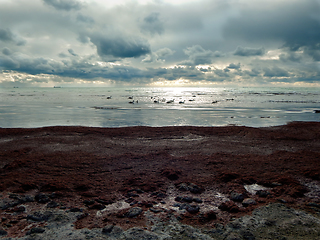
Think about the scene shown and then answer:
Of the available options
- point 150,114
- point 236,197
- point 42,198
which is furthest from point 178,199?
point 150,114

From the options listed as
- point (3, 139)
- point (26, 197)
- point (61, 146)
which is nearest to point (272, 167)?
point (26, 197)

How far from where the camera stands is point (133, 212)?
556 cm

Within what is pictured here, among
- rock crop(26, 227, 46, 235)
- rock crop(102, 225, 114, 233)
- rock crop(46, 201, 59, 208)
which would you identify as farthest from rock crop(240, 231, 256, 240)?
rock crop(46, 201, 59, 208)

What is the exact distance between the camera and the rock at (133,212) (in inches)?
216

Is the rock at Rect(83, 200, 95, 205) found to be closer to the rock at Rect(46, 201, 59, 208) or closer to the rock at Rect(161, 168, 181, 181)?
the rock at Rect(46, 201, 59, 208)

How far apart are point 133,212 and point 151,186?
5.63 feet

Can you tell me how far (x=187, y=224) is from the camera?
5184 millimetres

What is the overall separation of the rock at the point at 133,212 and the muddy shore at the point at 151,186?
1.0 inches

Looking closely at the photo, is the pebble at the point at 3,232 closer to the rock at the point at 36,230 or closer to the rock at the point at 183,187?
the rock at the point at 36,230

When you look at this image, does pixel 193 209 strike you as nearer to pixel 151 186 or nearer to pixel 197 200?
pixel 197 200

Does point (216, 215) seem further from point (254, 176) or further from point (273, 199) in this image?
point (254, 176)

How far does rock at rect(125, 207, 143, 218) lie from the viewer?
5.48 metres

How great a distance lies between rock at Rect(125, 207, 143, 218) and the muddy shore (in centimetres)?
3

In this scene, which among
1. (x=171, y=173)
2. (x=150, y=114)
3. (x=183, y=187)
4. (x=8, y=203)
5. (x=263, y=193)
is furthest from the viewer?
(x=150, y=114)
